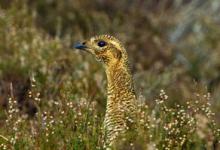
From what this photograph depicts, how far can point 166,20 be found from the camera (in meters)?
18.0

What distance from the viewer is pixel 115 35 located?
14836mm

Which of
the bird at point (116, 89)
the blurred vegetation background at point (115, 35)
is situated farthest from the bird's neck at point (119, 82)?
the blurred vegetation background at point (115, 35)

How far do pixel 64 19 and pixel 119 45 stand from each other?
943 centimetres

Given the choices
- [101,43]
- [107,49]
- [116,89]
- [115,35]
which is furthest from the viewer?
[115,35]

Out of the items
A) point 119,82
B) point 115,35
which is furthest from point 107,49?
point 115,35

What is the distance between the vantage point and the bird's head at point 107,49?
6242 millimetres

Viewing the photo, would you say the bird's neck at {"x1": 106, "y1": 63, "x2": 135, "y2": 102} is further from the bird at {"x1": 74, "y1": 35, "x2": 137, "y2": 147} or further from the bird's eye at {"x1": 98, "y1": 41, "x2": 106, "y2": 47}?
the bird's eye at {"x1": 98, "y1": 41, "x2": 106, "y2": 47}

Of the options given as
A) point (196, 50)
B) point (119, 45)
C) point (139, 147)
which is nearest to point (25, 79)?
point (119, 45)

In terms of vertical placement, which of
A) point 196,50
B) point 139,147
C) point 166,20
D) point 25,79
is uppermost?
point 166,20

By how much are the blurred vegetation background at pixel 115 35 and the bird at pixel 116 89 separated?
1652 millimetres

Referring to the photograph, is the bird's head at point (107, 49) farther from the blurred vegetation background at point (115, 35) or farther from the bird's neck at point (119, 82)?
the blurred vegetation background at point (115, 35)

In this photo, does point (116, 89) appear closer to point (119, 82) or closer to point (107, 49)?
point (119, 82)

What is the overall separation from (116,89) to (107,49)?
572 millimetres

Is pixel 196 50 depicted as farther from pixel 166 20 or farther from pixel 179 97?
pixel 179 97
